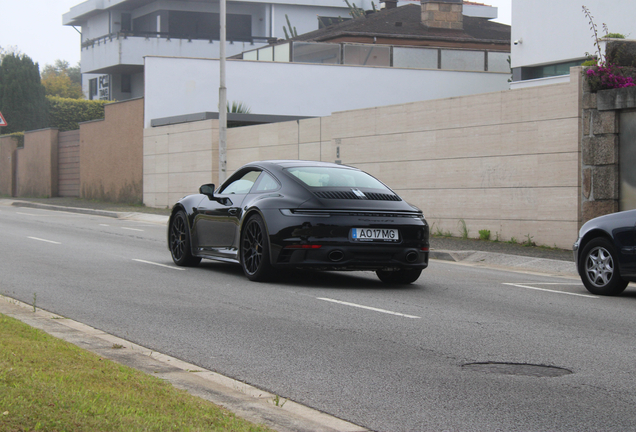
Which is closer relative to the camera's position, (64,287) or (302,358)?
(302,358)

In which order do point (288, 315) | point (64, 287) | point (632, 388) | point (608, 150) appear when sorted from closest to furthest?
point (632, 388) → point (288, 315) → point (64, 287) → point (608, 150)

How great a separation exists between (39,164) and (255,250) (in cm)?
3248

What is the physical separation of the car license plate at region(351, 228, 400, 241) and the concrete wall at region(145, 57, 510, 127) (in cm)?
2358

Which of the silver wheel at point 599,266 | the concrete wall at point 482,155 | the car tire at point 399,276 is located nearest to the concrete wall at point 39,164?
the concrete wall at point 482,155

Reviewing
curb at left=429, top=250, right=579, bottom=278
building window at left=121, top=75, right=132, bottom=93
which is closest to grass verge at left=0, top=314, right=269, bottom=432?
curb at left=429, top=250, right=579, bottom=278

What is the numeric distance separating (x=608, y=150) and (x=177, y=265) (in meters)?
7.95

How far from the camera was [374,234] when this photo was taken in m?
9.61

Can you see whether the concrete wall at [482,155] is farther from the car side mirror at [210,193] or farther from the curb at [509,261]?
the car side mirror at [210,193]

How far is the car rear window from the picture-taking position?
10273 millimetres

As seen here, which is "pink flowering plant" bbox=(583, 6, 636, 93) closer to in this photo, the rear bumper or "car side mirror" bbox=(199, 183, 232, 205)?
the rear bumper

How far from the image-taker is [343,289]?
32.8 feet

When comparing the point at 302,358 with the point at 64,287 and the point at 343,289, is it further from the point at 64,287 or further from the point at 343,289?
the point at 64,287

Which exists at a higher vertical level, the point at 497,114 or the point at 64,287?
the point at 497,114

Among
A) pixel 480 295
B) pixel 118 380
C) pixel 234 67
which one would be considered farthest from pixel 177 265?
pixel 234 67
